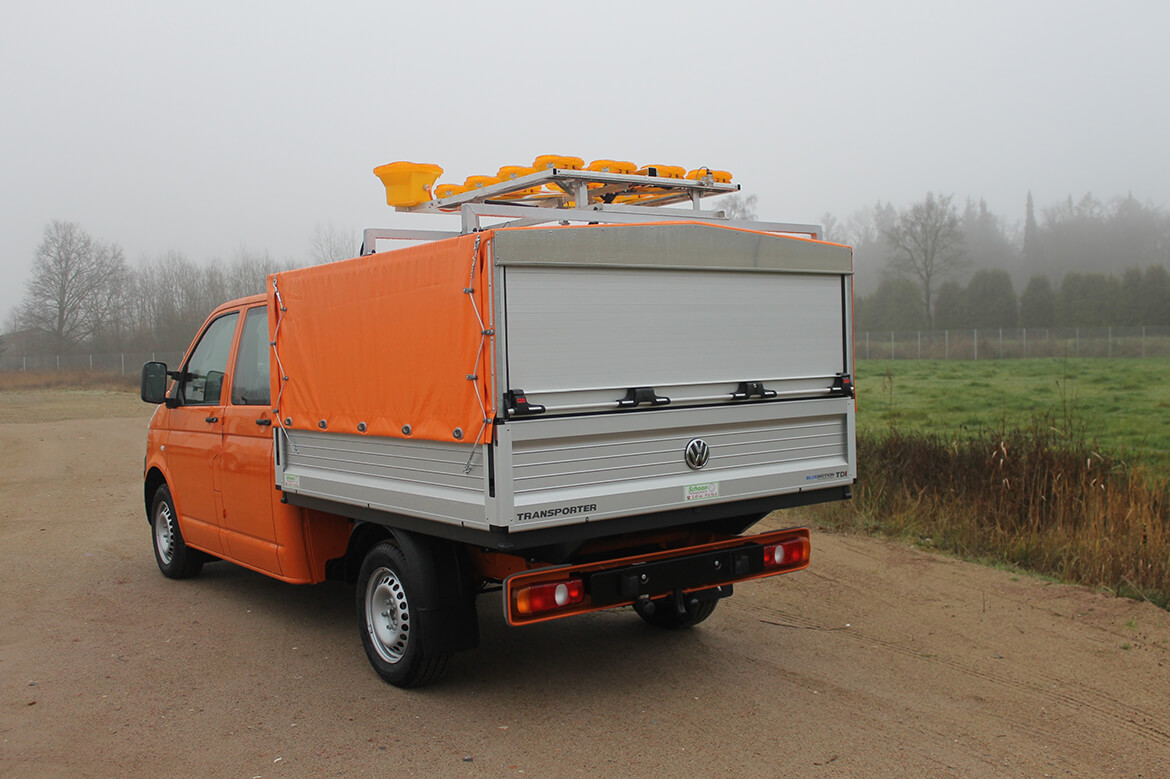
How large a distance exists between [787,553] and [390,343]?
2.53 metres

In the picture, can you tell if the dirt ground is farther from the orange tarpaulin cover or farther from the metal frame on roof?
the metal frame on roof

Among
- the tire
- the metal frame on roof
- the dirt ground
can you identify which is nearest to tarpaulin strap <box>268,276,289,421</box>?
the metal frame on roof

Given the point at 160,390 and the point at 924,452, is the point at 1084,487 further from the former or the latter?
the point at 160,390

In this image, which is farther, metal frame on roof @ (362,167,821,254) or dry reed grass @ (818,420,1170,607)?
dry reed grass @ (818,420,1170,607)

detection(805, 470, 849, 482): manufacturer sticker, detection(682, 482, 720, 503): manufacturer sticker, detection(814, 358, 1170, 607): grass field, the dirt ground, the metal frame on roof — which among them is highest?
the metal frame on roof

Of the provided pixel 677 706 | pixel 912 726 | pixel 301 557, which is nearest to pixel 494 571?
pixel 677 706

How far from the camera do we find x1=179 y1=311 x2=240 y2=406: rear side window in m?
7.02

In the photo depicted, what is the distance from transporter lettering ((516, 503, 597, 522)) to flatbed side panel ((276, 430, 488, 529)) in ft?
0.56

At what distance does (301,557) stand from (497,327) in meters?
2.58

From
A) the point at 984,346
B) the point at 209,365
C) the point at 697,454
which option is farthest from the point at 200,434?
the point at 984,346

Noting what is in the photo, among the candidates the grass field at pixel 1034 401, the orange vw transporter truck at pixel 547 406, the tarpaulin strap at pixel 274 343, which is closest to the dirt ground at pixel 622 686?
the orange vw transporter truck at pixel 547 406

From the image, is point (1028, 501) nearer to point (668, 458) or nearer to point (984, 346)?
point (668, 458)

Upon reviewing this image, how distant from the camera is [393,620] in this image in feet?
17.4

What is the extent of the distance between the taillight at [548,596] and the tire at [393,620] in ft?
2.22
